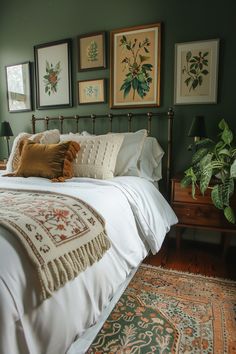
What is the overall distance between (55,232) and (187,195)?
149 centimetres

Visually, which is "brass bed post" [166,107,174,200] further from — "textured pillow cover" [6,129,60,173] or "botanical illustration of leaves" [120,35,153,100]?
"textured pillow cover" [6,129,60,173]

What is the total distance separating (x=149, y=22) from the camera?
2.47 m

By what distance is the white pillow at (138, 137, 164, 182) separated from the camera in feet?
7.60

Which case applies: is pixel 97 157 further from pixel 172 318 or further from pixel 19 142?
pixel 172 318

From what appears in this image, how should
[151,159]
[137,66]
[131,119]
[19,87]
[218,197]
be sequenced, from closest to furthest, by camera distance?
[218,197], [151,159], [137,66], [131,119], [19,87]

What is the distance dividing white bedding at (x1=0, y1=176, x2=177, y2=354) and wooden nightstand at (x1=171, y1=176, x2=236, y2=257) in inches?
18.0

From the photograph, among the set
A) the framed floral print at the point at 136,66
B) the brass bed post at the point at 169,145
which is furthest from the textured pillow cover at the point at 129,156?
the framed floral print at the point at 136,66

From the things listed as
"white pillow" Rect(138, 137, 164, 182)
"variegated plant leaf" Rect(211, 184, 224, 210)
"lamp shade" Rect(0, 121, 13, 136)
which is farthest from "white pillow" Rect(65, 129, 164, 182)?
"lamp shade" Rect(0, 121, 13, 136)

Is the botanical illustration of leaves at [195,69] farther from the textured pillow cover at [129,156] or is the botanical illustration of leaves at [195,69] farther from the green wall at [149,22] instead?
the textured pillow cover at [129,156]

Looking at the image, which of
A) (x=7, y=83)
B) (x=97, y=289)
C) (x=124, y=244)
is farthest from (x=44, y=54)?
(x=97, y=289)

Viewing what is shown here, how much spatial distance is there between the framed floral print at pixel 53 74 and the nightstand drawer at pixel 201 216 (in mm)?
1783

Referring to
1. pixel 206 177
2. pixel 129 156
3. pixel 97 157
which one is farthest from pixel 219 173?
pixel 97 157

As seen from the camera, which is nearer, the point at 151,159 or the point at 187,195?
the point at 187,195

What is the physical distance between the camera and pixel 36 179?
188 cm
